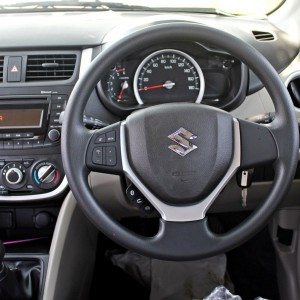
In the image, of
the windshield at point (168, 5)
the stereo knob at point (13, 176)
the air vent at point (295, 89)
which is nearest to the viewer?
the stereo knob at point (13, 176)

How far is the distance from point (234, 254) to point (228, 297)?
0.68 meters

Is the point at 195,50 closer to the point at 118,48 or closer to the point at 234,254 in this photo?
the point at 118,48

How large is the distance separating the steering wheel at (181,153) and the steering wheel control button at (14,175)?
0.94ft

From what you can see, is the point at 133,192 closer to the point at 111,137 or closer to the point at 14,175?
the point at 111,137

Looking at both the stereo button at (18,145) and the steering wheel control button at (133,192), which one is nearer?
the steering wheel control button at (133,192)

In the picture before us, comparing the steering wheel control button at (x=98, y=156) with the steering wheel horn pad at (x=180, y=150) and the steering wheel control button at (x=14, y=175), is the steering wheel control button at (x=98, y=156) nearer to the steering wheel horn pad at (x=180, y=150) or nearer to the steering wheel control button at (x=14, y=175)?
the steering wheel horn pad at (x=180, y=150)

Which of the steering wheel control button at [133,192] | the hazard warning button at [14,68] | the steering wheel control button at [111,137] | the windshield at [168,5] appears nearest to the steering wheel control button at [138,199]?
the steering wheel control button at [133,192]

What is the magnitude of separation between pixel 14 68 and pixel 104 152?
1.39ft

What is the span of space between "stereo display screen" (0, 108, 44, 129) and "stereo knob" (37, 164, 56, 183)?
4.1 inches

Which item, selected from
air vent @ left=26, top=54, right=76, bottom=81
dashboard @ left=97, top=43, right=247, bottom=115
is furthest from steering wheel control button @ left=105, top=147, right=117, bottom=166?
air vent @ left=26, top=54, right=76, bottom=81

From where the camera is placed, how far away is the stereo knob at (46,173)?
1350mm

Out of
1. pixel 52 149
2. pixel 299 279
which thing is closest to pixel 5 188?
pixel 52 149

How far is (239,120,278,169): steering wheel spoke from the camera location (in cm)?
114

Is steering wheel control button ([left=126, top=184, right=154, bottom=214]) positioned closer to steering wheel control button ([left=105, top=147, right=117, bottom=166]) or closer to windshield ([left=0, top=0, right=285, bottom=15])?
steering wheel control button ([left=105, top=147, right=117, bottom=166])
